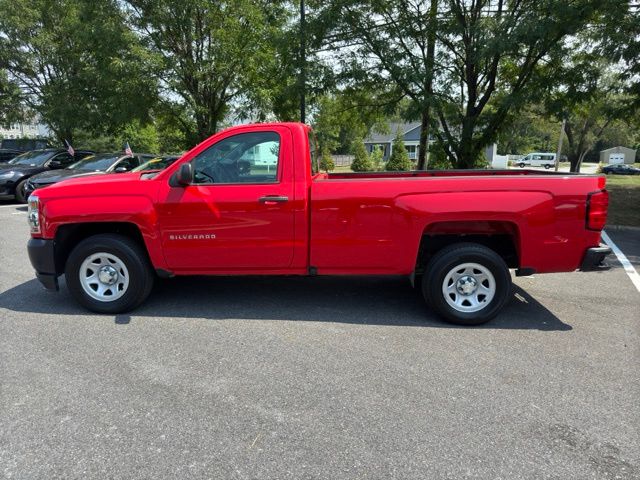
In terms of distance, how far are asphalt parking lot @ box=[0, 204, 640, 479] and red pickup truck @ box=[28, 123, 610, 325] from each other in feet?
1.52

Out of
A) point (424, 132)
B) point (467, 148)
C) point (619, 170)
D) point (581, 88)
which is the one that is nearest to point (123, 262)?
point (424, 132)

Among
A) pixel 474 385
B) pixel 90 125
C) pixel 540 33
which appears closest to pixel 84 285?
pixel 474 385

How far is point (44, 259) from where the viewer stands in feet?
15.3

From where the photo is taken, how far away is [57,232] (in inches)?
185

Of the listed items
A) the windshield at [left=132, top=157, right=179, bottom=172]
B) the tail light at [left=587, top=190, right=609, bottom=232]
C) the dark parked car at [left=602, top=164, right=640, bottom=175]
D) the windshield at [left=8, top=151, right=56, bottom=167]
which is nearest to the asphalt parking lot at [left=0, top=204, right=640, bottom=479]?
the tail light at [left=587, top=190, right=609, bottom=232]

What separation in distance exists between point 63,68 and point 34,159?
6214mm

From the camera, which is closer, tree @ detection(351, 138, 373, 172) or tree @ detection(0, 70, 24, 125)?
tree @ detection(0, 70, 24, 125)

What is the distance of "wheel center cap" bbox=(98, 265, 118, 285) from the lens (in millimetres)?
4707

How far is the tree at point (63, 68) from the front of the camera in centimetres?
1466

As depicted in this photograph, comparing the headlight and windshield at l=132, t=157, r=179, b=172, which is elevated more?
windshield at l=132, t=157, r=179, b=172

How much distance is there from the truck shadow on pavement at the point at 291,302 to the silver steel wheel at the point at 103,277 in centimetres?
23

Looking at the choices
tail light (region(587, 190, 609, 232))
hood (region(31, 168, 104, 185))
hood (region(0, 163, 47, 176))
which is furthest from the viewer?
hood (region(0, 163, 47, 176))

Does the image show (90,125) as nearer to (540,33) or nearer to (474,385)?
(540,33)

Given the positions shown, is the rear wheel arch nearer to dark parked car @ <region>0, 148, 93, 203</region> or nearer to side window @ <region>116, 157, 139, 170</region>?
side window @ <region>116, 157, 139, 170</region>
